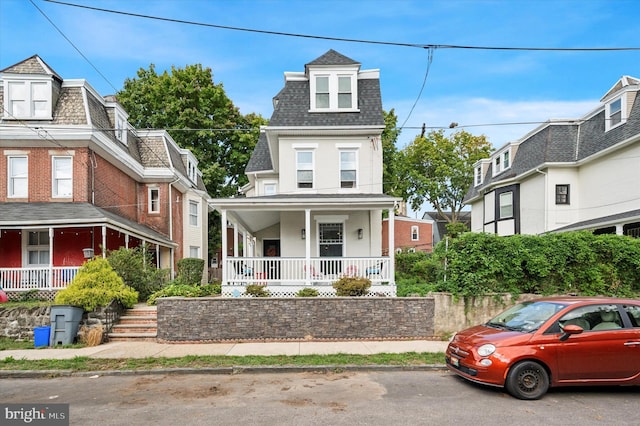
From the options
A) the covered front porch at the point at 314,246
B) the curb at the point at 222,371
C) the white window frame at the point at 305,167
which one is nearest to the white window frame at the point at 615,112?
the covered front porch at the point at 314,246

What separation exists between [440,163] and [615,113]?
20351mm

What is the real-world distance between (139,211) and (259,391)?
58.3 feet

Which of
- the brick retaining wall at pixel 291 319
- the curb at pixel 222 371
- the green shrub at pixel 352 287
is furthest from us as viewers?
the green shrub at pixel 352 287

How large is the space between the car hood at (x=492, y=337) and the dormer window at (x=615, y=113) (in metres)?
15.0

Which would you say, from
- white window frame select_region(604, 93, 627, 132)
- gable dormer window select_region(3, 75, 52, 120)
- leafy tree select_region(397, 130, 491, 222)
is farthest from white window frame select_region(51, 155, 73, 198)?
leafy tree select_region(397, 130, 491, 222)

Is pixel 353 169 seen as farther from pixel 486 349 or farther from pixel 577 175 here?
pixel 577 175

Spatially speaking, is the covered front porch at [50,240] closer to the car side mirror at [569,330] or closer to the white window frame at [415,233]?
the car side mirror at [569,330]

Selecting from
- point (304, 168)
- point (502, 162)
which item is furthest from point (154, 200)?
point (502, 162)

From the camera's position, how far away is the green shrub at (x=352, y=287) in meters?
11.5

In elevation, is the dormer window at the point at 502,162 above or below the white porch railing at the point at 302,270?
above

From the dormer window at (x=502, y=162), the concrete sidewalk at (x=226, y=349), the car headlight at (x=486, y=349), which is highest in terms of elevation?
the dormer window at (x=502, y=162)

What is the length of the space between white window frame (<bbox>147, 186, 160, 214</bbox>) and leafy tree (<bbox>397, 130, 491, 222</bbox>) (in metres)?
23.1

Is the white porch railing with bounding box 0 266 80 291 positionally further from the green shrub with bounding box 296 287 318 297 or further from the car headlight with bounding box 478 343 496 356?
the car headlight with bounding box 478 343 496 356

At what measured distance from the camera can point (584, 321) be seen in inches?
253
